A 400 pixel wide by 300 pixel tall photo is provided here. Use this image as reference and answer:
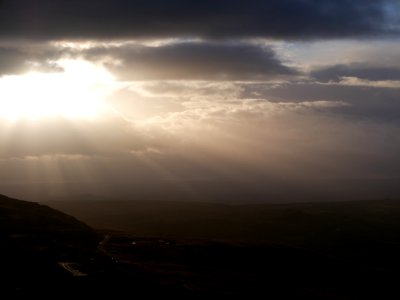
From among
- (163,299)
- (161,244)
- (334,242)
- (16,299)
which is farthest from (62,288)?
(334,242)

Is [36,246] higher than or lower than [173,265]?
higher

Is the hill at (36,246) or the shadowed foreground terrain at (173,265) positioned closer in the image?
the hill at (36,246)

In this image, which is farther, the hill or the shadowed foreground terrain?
A: the shadowed foreground terrain

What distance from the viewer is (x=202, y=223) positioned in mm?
193875

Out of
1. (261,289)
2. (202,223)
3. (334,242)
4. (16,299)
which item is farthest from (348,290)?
(202,223)

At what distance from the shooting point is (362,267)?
11475 centimetres

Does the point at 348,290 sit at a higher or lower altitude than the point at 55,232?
lower

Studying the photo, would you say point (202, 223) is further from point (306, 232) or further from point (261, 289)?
point (261, 289)

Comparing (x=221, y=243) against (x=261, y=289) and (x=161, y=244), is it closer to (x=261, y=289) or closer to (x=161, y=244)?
(x=161, y=244)

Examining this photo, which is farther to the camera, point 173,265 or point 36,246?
point 173,265

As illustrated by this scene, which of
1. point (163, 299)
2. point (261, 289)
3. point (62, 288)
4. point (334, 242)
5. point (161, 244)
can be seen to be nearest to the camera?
point (62, 288)

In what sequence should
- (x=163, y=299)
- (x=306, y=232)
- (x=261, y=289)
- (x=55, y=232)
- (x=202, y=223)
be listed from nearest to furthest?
(x=163, y=299)
(x=261, y=289)
(x=55, y=232)
(x=306, y=232)
(x=202, y=223)

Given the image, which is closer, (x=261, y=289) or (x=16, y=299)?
(x=16, y=299)

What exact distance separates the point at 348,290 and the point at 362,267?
2473cm
